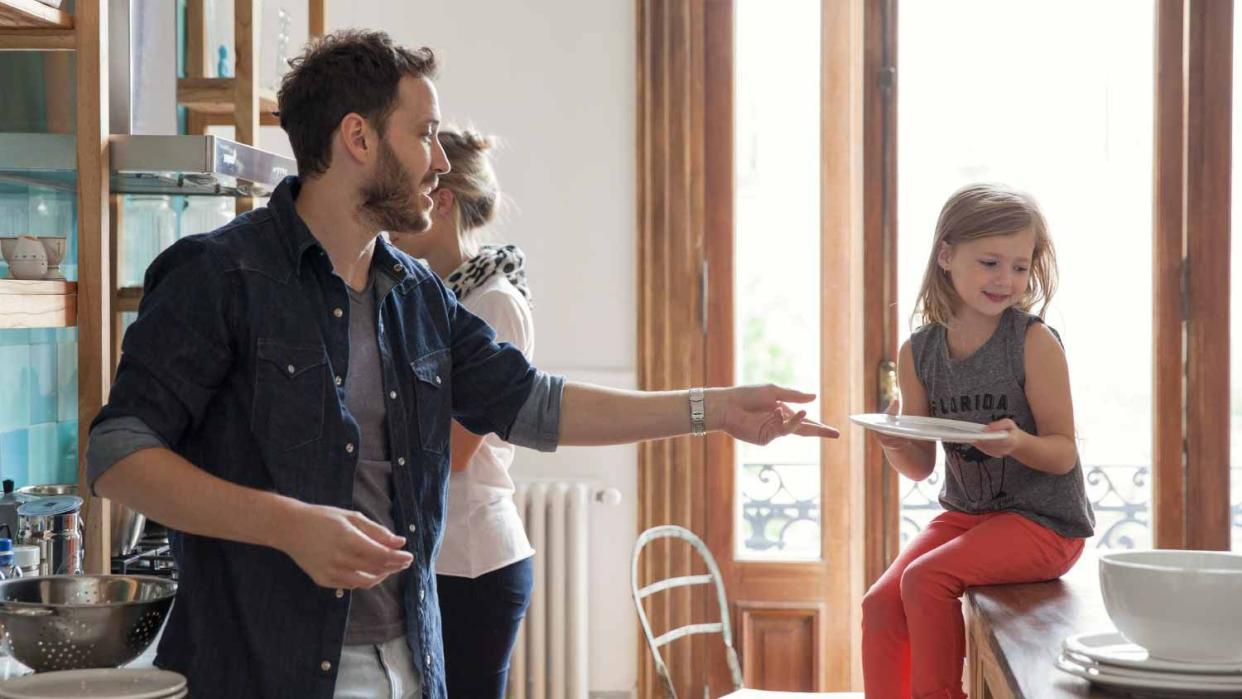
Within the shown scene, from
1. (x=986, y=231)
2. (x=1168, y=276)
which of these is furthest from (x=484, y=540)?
(x=1168, y=276)

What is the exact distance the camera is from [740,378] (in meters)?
3.66

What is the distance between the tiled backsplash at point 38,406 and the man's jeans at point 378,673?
1.04 metres

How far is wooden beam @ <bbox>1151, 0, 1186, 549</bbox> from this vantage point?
3451 millimetres

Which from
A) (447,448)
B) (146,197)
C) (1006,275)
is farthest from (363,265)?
(1006,275)

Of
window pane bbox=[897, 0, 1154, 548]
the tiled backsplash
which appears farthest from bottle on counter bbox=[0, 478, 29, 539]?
window pane bbox=[897, 0, 1154, 548]

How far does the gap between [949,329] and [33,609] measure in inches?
61.7

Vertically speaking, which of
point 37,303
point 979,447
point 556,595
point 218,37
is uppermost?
point 218,37

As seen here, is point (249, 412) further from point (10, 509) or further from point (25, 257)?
point (10, 509)

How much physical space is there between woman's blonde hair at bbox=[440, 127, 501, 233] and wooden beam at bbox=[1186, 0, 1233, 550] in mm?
2061

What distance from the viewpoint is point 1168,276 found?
3.46 meters

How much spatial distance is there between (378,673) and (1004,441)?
102cm

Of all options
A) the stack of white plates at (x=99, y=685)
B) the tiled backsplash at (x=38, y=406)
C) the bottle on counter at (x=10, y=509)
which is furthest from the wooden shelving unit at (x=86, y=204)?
the stack of white plates at (x=99, y=685)

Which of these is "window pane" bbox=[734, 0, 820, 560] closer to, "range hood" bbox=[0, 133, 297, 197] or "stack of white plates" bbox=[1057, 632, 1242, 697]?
"range hood" bbox=[0, 133, 297, 197]

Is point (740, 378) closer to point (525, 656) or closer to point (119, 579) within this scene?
point (525, 656)
